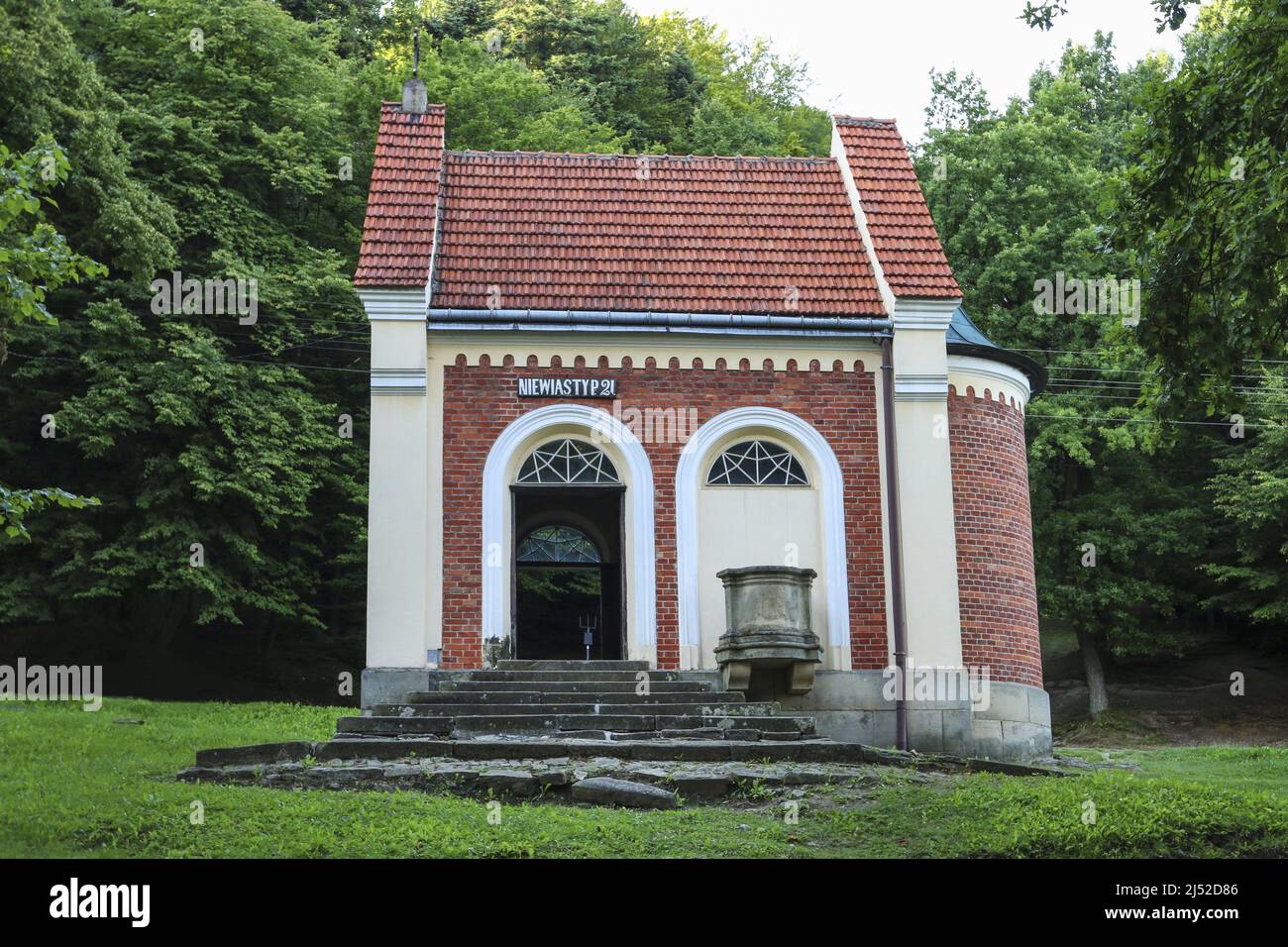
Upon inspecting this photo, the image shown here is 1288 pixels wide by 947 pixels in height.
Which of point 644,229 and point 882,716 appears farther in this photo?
point 644,229

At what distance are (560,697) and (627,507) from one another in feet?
10.9

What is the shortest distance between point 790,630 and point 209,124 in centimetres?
1860

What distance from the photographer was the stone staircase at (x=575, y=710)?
1497 cm

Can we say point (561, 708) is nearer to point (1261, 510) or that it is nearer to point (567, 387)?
point (567, 387)

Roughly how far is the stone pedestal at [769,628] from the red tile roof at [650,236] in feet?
12.0

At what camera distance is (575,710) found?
15812 mm

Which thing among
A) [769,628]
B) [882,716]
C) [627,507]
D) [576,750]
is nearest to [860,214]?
[627,507]

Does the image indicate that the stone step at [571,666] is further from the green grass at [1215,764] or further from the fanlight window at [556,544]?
the green grass at [1215,764]

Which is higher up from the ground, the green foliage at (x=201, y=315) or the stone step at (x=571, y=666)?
the green foliage at (x=201, y=315)

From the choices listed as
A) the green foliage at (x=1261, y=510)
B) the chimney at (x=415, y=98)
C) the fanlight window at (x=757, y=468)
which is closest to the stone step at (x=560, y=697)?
the fanlight window at (x=757, y=468)

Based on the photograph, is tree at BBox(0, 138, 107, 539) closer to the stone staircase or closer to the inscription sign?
the stone staircase

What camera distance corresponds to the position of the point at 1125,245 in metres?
15.2
